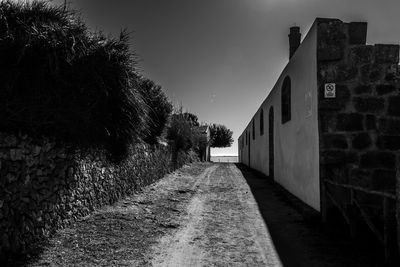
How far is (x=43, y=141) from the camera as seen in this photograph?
5125mm

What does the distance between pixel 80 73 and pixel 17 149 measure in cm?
177

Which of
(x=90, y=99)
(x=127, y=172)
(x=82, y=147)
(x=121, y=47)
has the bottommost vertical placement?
(x=127, y=172)

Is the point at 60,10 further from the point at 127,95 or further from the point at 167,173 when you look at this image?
the point at 167,173

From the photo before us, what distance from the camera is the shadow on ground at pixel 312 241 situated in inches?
183

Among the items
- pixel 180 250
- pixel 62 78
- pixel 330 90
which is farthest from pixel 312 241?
pixel 62 78

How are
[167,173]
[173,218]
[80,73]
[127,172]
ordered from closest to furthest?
[80,73], [173,218], [127,172], [167,173]

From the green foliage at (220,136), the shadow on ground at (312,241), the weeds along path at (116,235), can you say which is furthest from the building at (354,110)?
the green foliage at (220,136)

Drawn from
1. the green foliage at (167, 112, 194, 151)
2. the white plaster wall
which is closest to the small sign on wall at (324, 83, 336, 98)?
the white plaster wall

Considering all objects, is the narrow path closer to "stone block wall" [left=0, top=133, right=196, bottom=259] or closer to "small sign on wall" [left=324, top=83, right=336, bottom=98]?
"stone block wall" [left=0, top=133, right=196, bottom=259]

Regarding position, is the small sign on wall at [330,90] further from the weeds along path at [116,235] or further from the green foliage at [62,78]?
the weeds along path at [116,235]

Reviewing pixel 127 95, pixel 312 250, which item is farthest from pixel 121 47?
pixel 312 250

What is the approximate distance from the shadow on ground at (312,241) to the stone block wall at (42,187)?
3.27 metres

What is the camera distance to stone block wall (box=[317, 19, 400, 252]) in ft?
22.3

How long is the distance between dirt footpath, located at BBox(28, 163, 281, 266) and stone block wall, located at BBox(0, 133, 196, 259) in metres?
0.27
